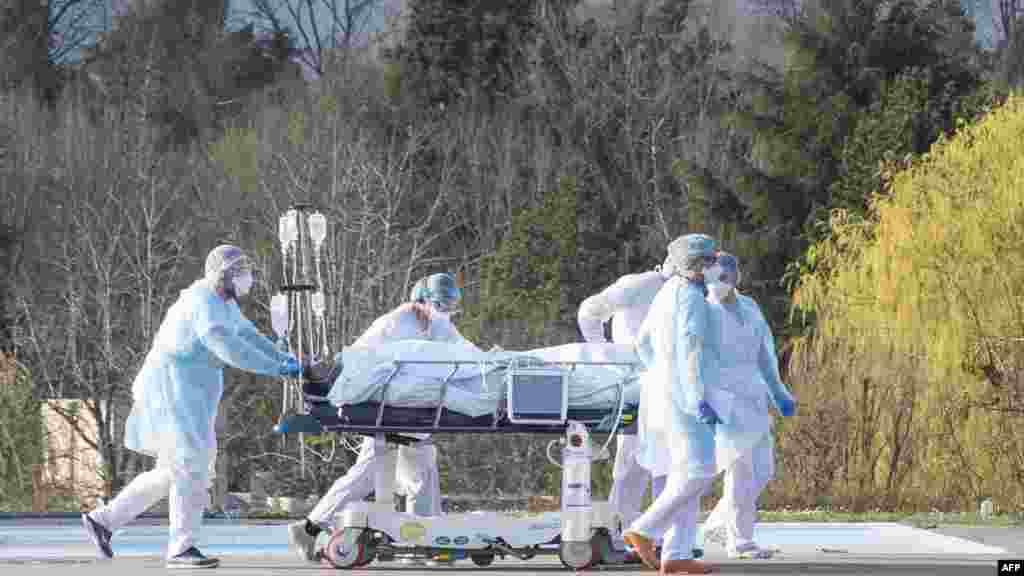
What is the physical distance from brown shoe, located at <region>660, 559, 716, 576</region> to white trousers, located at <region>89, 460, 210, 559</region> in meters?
3.04

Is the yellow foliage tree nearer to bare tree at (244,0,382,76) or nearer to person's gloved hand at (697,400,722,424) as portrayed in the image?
person's gloved hand at (697,400,722,424)

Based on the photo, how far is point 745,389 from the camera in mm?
14094

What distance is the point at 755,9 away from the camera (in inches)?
2579

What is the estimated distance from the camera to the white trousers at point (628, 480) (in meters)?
14.0

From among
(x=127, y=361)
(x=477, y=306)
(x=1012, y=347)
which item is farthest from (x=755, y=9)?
(x=1012, y=347)

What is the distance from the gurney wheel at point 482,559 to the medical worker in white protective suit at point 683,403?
1.32 meters

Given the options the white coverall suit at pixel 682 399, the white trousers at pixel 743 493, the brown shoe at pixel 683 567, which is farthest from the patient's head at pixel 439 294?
the brown shoe at pixel 683 567

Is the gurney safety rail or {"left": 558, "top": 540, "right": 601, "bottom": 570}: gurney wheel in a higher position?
the gurney safety rail

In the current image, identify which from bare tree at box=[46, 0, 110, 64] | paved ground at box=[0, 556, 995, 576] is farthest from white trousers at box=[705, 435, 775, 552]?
bare tree at box=[46, 0, 110, 64]

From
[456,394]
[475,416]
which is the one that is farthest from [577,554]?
[456,394]

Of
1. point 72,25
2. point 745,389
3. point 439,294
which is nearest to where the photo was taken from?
point 745,389

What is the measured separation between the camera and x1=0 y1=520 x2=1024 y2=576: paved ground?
13.3 m

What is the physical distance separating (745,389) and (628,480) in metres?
1.00

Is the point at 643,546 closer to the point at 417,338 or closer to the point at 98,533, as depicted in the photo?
the point at 417,338
